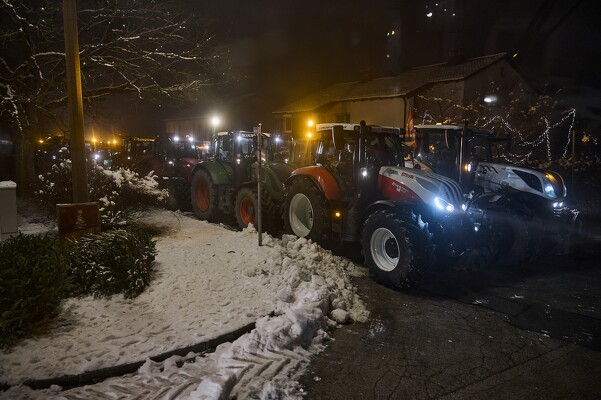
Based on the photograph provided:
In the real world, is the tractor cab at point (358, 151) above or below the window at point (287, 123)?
below

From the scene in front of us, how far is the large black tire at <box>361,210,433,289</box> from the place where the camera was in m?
6.33

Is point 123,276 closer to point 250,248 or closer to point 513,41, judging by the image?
point 250,248

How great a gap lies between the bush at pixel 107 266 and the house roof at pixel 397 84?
72.0 ft

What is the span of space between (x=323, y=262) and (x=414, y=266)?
67.9 inches

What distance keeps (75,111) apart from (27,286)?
10.2 feet

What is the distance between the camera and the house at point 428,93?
23469mm

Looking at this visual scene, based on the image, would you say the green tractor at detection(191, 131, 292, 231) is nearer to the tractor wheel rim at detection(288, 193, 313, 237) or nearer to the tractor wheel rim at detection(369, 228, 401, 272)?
the tractor wheel rim at detection(288, 193, 313, 237)

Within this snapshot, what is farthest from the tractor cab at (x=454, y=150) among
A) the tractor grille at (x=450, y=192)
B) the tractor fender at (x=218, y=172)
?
the tractor fender at (x=218, y=172)

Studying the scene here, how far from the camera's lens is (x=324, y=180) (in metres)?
8.24

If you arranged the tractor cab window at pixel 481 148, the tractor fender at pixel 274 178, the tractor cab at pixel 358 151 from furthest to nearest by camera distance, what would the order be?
the tractor fender at pixel 274 178 → the tractor cab window at pixel 481 148 → the tractor cab at pixel 358 151

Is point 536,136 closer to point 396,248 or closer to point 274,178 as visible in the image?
point 274,178

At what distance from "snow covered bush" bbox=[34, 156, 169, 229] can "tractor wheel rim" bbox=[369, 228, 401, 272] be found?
481 cm

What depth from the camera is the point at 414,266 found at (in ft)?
20.7

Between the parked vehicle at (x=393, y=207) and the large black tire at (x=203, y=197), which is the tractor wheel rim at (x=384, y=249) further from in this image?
the large black tire at (x=203, y=197)
